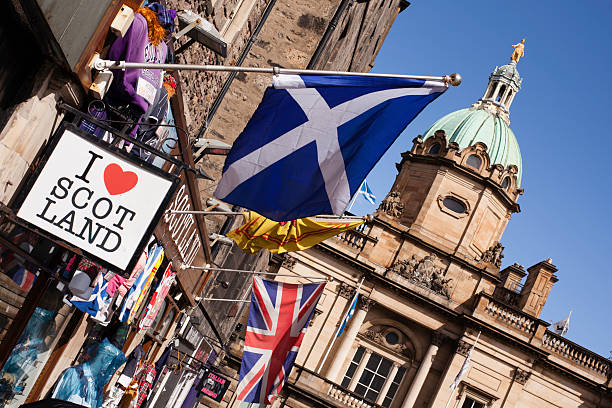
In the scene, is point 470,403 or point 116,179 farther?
point 470,403

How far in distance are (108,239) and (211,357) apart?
26.4m

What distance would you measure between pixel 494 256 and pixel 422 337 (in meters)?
6.42

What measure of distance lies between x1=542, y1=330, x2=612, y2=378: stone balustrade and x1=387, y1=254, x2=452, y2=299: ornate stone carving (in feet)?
18.6

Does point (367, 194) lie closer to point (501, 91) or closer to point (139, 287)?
point (139, 287)

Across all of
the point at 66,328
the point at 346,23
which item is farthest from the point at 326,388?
the point at 66,328

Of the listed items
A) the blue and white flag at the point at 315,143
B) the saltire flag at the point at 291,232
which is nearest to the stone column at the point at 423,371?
the saltire flag at the point at 291,232

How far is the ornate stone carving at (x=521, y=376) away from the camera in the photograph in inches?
1342

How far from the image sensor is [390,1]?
37.3 m

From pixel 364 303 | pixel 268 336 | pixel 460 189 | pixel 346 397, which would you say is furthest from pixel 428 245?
pixel 268 336

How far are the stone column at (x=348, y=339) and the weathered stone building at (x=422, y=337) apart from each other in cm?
5

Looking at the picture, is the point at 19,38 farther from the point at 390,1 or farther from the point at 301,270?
the point at 390,1

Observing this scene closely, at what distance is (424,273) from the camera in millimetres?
36281

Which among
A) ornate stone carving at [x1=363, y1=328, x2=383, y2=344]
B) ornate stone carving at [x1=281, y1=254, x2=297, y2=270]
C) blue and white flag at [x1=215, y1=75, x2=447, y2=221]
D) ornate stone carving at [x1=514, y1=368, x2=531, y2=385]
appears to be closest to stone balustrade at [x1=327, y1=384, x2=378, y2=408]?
ornate stone carving at [x1=363, y1=328, x2=383, y2=344]

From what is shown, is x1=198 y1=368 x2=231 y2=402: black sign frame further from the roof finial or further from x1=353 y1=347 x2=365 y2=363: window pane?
the roof finial
